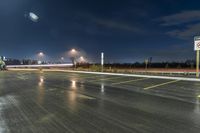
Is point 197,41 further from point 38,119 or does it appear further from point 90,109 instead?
point 38,119

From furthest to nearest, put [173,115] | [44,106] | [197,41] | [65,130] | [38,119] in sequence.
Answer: [197,41] → [44,106] → [173,115] → [38,119] → [65,130]

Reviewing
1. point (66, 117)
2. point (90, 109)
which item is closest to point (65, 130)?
point (66, 117)

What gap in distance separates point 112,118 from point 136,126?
924mm

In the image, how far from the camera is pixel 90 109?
23.4ft

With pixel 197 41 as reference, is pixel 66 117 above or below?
below

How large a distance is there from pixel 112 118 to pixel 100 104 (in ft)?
6.84

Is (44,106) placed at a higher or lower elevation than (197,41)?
lower

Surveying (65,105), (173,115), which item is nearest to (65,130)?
(65,105)

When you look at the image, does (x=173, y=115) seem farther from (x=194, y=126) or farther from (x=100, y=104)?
(x=100, y=104)

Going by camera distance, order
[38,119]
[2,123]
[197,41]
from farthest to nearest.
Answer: [197,41] < [38,119] < [2,123]

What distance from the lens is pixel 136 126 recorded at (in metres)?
5.22

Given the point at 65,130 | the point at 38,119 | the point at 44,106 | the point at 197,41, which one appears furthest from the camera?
the point at 197,41

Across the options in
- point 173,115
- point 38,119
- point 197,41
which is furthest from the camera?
point 197,41

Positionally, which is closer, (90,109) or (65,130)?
(65,130)
